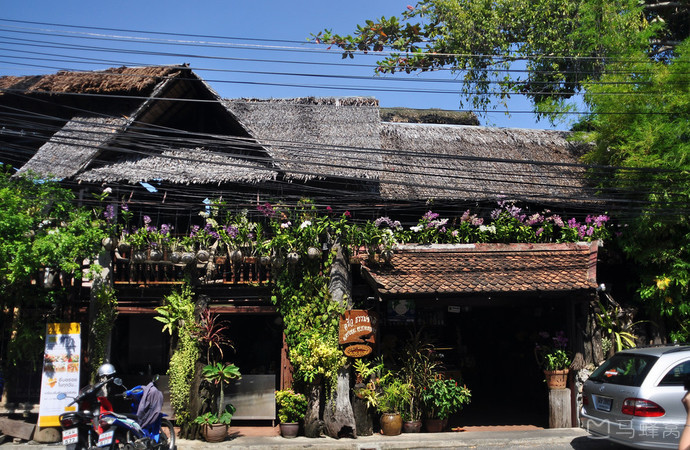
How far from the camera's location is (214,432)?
31.8 ft

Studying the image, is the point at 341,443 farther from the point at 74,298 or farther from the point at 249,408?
the point at 74,298

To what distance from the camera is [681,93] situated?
11.8 metres

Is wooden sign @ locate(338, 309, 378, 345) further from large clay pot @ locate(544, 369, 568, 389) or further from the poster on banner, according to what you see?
the poster on banner

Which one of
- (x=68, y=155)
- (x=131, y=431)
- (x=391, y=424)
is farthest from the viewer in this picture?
(x=68, y=155)

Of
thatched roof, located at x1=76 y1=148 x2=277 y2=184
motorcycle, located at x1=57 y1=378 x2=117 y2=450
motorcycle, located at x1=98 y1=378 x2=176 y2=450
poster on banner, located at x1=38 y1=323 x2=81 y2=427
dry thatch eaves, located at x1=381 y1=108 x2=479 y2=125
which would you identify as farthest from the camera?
dry thatch eaves, located at x1=381 y1=108 x2=479 y2=125

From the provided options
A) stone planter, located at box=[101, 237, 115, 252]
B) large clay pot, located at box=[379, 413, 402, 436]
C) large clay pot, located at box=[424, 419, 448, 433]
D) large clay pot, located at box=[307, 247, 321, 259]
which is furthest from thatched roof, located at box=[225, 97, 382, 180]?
large clay pot, located at box=[424, 419, 448, 433]

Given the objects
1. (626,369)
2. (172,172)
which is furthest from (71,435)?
(626,369)

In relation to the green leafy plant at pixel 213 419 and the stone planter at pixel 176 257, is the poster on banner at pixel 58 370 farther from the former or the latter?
the green leafy plant at pixel 213 419

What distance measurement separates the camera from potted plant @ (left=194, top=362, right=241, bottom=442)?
9.71 meters

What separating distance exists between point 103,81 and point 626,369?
1311 centimetres

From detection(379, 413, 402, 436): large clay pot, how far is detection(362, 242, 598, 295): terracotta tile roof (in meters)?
2.39

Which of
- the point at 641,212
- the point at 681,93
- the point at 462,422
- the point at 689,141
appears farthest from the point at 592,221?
the point at 462,422

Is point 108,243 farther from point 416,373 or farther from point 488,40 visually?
point 488,40

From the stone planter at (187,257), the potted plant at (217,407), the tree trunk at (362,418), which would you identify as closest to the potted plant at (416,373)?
the tree trunk at (362,418)
